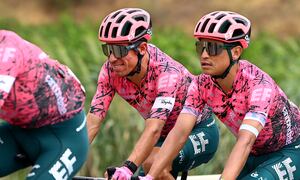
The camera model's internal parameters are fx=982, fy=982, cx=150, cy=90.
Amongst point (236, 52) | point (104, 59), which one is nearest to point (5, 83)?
point (236, 52)

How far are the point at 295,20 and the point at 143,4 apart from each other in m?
3.90

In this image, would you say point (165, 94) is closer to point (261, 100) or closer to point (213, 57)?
point (213, 57)

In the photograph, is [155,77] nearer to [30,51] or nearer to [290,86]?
[30,51]

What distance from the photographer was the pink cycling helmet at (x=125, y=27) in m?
8.16

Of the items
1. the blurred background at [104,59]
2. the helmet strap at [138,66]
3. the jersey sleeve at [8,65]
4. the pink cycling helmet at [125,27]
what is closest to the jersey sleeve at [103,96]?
the helmet strap at [138,66]

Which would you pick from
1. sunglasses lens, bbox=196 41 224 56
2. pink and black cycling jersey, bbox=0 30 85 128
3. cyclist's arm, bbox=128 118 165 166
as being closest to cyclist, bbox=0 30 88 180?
pink and black cycling jersey, bbox=0 30 85 128

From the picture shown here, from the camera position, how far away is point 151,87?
8469 millimetres

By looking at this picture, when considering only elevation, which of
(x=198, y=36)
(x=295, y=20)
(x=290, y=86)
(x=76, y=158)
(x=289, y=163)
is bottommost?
(x=295, y=20)

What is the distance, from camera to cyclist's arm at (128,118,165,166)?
A: 7.84 meters

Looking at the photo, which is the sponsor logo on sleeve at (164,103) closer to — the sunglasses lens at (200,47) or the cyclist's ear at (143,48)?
the cyclist's ear at (143,48)

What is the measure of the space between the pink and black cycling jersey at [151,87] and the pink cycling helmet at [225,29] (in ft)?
2.07

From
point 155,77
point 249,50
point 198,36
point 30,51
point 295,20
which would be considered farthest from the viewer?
point 295,20

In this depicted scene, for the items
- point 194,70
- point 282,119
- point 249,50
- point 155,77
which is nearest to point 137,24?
point 155,77

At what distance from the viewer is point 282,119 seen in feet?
26.1
